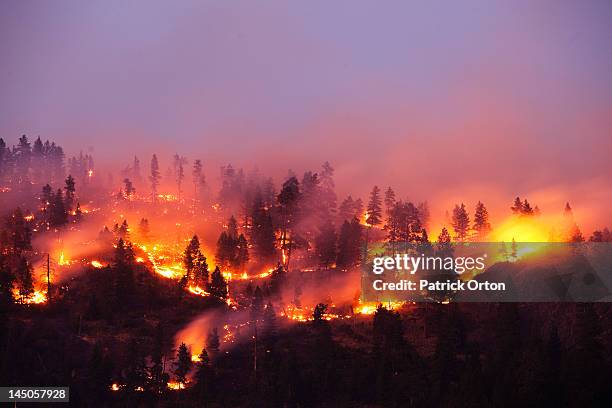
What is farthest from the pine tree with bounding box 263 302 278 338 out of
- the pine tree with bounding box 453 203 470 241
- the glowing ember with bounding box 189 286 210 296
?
the pine tree with bounding box 453 203 470 241

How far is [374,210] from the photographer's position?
11081 centimetres

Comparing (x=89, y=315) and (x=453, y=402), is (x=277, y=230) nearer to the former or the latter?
(x=89, y=315)

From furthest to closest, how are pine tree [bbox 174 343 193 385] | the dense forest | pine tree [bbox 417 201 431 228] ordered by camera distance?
pine tree [bbox 417 201 431 228]
pine tree [bbox 174 343 193 385]
the dense forest

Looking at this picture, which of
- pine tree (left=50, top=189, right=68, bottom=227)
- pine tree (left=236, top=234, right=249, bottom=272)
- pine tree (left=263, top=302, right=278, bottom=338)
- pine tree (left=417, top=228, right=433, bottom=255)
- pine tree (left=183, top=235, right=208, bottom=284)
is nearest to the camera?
pine tree (left=263, top=302, right=278, bottom=338)

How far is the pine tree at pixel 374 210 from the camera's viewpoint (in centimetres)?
10819

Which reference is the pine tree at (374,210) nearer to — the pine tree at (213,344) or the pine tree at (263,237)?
the pine tree at (263,237)

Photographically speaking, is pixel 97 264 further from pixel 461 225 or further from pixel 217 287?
pixel 461 225

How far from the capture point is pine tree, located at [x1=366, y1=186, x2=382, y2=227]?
108 meters

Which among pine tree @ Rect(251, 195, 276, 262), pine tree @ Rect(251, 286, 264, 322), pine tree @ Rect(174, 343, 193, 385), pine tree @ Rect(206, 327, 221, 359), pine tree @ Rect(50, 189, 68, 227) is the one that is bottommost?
pine tree @ Rect(174, 343, 193, 385)

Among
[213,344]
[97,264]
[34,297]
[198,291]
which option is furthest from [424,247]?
[34,297]

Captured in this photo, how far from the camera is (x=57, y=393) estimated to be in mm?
58969

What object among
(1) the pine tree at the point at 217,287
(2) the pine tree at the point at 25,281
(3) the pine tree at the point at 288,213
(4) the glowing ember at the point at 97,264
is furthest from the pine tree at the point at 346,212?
(2) the pine tree at the point at 25,281

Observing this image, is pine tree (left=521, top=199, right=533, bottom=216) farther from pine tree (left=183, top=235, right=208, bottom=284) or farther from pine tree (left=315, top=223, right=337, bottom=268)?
pine tree (left=183, top=235, right=208, bottom=284)

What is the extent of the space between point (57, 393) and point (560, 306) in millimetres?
59290
